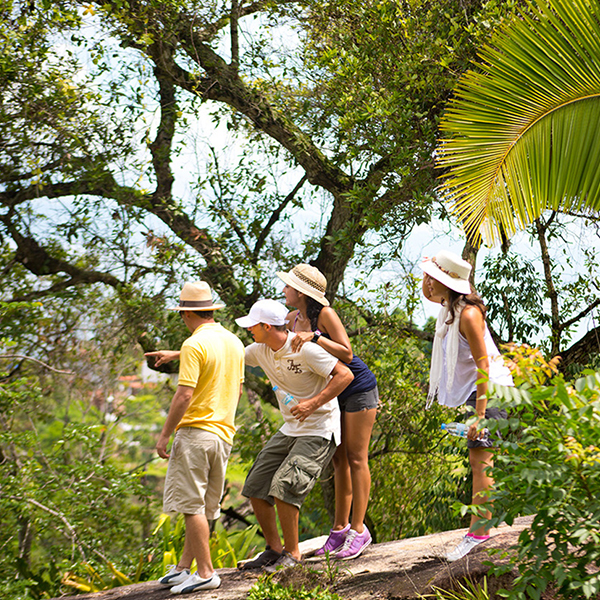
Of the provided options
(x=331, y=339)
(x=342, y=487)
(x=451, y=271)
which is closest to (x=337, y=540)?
(x=342, y=487)

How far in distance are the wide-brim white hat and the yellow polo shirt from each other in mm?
1417

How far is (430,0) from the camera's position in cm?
655

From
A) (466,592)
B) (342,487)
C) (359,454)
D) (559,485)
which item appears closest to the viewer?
(559,485)

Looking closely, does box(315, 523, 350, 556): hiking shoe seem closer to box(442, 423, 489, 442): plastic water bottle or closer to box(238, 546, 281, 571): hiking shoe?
box(238, 546, 281, 571): hiking shoe

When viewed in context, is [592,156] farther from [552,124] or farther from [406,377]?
[406,377]

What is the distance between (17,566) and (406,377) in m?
4.68

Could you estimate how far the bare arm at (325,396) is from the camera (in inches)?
154

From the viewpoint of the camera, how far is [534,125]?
4.42 m

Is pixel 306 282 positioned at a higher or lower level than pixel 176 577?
higher

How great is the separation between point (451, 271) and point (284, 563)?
2183 mm

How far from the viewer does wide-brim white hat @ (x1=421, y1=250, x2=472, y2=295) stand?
3.79 m

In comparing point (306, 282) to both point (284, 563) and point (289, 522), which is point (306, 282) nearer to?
point (289, 522)

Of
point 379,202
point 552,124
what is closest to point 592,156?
point 552,124

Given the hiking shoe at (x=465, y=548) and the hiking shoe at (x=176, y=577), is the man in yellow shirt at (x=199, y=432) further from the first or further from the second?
the hiking shoe at (x=465, y=548)
